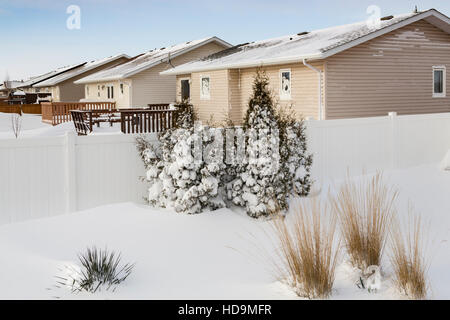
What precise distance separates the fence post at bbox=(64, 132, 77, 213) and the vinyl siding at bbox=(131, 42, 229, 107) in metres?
20.8

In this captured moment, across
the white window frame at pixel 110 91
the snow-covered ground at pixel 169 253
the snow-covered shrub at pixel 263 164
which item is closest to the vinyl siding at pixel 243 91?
the snow-covered shrub at pixel 263 164

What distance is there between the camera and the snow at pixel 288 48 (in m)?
15.9

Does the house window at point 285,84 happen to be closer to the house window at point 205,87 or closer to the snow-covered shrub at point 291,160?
the house window at point 205,87

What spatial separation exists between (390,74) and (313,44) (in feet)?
8.81

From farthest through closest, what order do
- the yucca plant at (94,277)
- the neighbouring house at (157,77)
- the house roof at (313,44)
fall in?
the neighbouring house at (157,77), the house roof at (313,44), the yucca plant at (94,277)

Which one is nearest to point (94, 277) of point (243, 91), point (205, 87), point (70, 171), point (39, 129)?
point (70, 171)

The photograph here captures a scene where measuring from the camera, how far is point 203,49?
29.7m

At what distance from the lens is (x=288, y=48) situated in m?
18.3

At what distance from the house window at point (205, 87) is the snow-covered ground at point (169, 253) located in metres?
14.1

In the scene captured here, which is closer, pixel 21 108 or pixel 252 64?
pixel 252 64

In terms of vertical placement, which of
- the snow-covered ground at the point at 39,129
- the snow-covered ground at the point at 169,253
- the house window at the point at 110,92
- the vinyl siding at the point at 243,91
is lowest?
the snow-covered ground at the point at 169,253

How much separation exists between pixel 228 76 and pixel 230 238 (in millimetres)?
14083

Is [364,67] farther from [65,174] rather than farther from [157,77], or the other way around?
[157,77]
